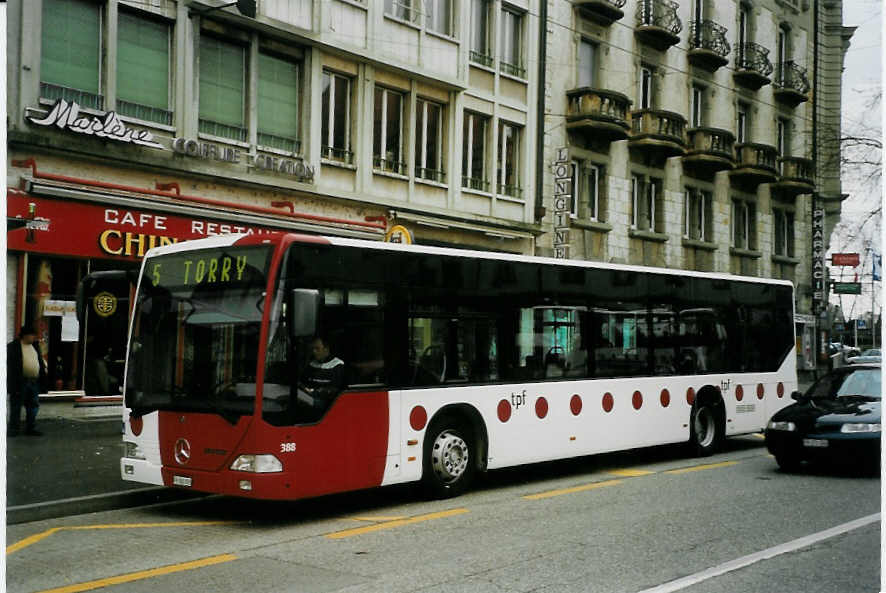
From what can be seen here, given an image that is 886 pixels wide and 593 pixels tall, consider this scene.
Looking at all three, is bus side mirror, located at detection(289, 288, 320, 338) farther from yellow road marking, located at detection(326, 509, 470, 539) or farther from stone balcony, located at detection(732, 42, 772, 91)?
stone balcony, located at detection(732, 42, 772, 91)

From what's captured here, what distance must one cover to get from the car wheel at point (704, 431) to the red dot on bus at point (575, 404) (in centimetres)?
310

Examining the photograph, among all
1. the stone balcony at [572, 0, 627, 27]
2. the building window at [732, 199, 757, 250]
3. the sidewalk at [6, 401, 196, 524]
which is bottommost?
the sidewalk at [6, 401, 196, 524]

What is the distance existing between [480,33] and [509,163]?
348 centimetres

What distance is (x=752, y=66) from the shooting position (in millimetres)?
36438

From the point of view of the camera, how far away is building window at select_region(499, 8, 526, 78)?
27.0 metres

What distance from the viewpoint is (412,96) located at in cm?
2398

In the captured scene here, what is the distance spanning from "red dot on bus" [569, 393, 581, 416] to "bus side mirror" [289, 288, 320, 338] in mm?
4675

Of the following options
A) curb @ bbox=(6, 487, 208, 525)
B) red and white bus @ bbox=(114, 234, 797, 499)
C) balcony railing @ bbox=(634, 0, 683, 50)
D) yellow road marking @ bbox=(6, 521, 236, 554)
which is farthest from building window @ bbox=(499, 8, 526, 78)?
yellow road marking @ bbox=(6, 521, 236, 554)

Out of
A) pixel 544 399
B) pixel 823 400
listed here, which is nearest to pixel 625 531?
pixel 544 399

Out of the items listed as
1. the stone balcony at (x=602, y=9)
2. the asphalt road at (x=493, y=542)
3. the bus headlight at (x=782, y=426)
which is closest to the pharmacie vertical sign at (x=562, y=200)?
the stone balcony at (x=602, y=9)

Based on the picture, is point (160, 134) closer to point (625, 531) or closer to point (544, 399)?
point (544, 399)

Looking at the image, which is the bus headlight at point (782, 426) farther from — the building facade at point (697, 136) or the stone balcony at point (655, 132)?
the stone balcony at point (655, 132)

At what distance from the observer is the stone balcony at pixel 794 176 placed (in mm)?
37781

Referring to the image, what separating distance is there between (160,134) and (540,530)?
11952 mm
